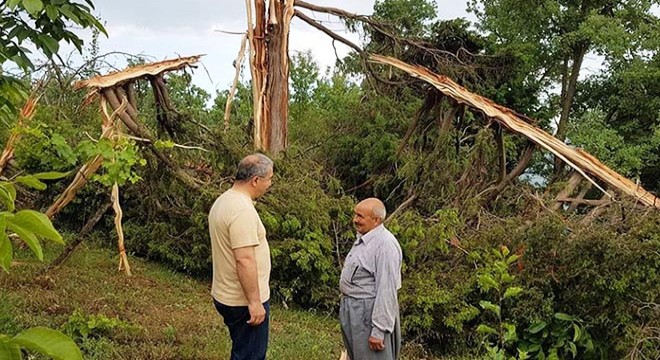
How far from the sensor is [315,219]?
25.5 feet

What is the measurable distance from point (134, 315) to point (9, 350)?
5.38m

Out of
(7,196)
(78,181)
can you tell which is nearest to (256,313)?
(7,196)

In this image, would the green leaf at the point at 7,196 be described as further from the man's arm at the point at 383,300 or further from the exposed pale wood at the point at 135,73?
the exposed pale wood at the point at 135,73

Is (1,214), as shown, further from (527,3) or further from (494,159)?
(527,3)

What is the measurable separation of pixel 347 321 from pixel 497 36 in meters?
11.7

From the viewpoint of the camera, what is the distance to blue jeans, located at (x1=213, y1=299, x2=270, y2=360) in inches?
141

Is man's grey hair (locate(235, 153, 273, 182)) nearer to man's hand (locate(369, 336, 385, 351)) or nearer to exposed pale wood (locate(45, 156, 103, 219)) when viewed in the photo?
man's hand (locate(369, 336, 385, 351))

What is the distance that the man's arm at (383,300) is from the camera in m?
3.75

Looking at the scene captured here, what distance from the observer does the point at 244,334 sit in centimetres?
362

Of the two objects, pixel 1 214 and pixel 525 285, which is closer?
pixel 1 214

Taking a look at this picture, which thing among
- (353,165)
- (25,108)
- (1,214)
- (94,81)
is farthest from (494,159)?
(1,214)

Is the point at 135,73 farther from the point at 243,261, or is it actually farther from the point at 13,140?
the point at 243,261

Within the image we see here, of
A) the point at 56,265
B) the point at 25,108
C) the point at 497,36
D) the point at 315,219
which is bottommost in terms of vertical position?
the point at 56,265

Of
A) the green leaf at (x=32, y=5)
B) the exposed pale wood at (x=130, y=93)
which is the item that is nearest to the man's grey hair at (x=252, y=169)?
the green leaf at (x=32, y=5)
